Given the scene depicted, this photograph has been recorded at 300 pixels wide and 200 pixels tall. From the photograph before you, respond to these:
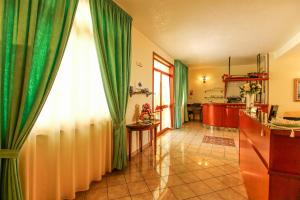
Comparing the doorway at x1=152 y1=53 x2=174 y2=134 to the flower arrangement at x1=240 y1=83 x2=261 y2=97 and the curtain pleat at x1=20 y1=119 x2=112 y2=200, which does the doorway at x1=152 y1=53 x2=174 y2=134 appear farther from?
the curtain pleat at x1=20 y1=119 x2=112 y2=200

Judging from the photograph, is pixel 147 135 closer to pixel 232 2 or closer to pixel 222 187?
pixel 222 187

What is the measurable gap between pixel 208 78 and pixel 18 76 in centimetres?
830

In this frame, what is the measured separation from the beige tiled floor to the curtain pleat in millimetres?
231

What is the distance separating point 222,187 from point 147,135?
2.30m

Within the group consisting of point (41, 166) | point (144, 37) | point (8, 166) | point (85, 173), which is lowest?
point (85, 173)

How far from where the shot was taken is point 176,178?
2752 millimetres

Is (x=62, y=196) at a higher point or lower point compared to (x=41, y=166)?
lower

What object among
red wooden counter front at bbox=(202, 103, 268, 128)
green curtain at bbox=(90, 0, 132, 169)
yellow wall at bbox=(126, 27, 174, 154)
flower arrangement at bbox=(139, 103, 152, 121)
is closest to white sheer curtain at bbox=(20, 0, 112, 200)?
green curtain at bbox=(90, 0, 132, 169)

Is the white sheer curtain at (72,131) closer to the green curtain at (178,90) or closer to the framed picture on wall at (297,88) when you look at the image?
the green curtain at (178,90)

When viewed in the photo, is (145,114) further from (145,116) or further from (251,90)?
(251,90)

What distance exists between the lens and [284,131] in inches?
53.2

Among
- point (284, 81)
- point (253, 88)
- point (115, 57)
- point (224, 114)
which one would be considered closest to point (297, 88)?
point (284, 81)

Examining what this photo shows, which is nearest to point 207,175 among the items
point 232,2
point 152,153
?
point 152,153

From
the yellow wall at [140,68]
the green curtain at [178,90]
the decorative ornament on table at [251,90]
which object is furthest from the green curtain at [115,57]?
the green curtain at [178,90]
